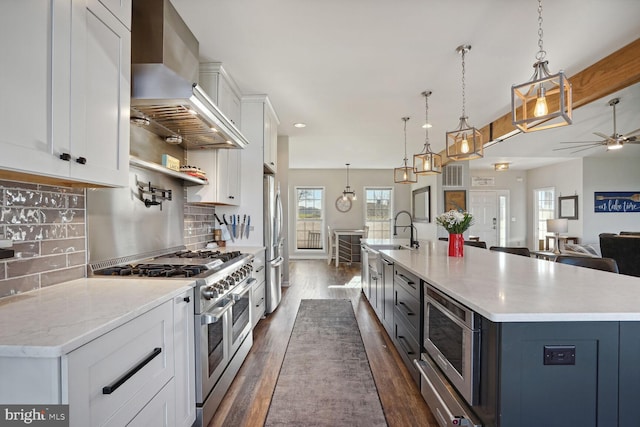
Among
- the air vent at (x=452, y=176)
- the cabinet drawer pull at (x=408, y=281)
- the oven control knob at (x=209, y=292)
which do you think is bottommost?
the cabinet drawer pull at (x=408, y=281)

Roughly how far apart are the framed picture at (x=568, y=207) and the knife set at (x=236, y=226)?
25.5 feet

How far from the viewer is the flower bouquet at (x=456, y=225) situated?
2824 mm

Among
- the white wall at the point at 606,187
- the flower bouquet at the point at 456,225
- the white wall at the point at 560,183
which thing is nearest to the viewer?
the flower bouquet at the point at 456,225

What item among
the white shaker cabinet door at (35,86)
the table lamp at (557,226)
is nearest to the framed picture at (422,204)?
the table lamp at (557,226)

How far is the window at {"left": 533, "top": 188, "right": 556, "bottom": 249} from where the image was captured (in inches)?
333

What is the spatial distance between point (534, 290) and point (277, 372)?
1.86 meters

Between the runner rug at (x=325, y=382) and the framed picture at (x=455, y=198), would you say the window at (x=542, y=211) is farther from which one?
the runner rug at (x=325, y=382)

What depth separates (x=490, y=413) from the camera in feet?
4.19

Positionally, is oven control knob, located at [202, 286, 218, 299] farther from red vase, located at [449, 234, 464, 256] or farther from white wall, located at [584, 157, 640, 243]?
white wall, located at [584, 157, 640, 243]

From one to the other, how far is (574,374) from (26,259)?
2340 millimetres

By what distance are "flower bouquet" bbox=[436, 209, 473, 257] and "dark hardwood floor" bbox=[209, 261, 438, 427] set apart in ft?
3.56

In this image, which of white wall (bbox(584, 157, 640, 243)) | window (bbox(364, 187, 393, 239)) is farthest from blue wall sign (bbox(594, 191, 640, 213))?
window (bbox(364, 187, 393, 239))

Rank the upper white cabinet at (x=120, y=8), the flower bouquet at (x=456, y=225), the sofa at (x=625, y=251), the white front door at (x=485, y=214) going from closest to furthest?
the upper white cabinet at (x=120, y=8) → the flower bouquet at (x=456, y=225) → the sofa at (x=625, y=251) → the white front door at (x=485, y=214)

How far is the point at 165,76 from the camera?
71.9 inches
